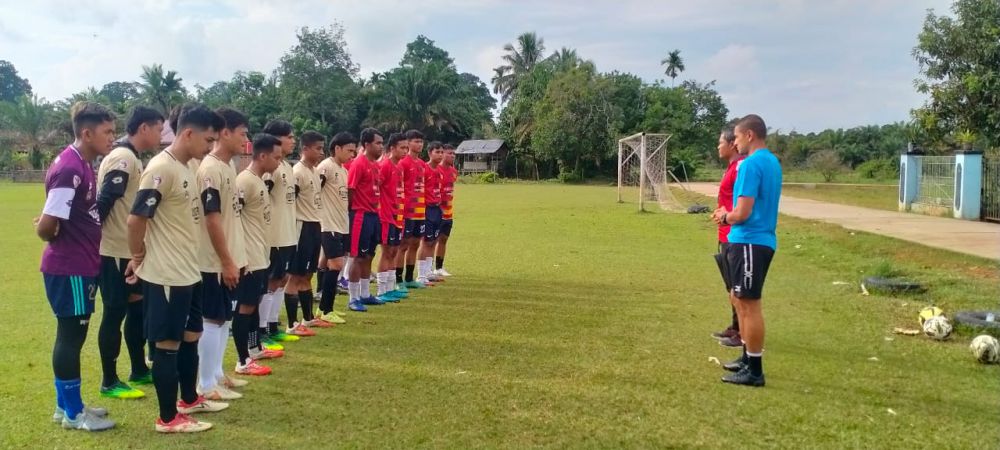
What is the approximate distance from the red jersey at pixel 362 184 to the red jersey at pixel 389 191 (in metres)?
0.22

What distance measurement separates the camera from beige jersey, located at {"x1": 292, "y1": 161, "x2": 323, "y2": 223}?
7074mm

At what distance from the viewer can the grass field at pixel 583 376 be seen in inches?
171

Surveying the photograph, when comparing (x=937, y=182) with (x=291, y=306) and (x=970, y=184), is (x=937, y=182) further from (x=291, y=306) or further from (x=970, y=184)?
(x=291, y=306)

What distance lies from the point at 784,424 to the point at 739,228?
5.19ft

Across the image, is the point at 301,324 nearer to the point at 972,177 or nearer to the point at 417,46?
the point at 972,177

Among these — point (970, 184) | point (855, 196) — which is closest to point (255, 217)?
point (970, 184)

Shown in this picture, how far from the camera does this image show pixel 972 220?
18.8 meters

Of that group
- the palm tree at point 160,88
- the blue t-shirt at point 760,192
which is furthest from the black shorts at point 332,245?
the palm tree at point 160,88

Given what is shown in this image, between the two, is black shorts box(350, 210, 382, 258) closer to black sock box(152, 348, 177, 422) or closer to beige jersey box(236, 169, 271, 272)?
beige jersey box(236, 169, 271, 272)

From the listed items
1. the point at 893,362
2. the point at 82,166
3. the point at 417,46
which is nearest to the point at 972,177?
the point at 893,362

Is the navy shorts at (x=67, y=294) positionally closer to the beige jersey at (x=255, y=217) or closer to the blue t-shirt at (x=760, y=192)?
the beige jersey at (x=255, y=217)

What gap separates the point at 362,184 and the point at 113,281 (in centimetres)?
351

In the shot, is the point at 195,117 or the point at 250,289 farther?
the point at 250,289

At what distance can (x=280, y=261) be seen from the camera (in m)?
6.52
